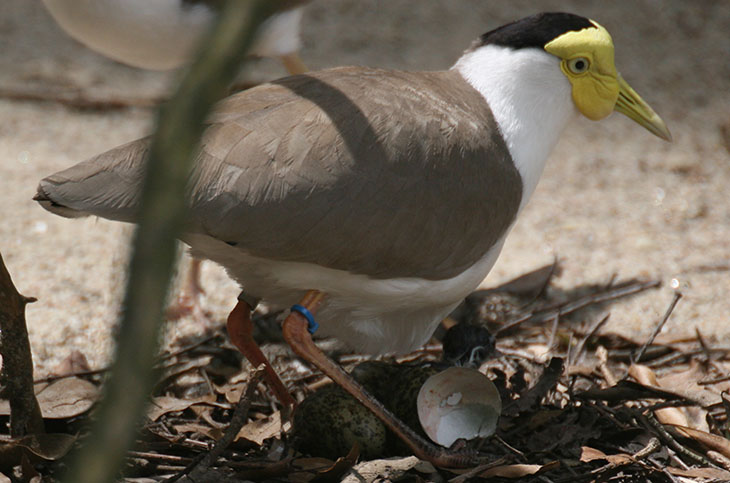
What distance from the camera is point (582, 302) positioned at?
332cm

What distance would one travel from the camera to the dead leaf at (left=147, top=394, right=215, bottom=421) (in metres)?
2.56

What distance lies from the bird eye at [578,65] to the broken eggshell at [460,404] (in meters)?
0.99

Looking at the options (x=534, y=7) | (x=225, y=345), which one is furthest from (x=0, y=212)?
(x=534, y=7)

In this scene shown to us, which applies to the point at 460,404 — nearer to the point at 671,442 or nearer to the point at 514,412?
the point at 514,412

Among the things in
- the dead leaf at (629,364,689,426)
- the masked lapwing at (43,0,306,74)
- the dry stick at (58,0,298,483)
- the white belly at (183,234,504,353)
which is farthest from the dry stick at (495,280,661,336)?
the dry stick at (58,0,298,483)

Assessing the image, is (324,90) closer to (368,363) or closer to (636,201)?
(368,363)

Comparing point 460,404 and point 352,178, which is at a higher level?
point 352,178

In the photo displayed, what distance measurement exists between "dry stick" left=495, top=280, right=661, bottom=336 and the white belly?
50cm

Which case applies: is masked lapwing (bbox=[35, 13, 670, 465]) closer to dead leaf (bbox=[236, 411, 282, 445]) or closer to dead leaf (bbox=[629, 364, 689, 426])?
dead leaf (bbox=[236, 411, 282, 445])

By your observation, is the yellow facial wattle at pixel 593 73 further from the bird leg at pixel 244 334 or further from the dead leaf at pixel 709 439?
the bird leg at pixel 244 334

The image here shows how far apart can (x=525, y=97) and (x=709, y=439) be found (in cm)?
110

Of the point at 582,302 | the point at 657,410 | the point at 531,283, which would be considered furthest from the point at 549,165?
the point at 657,410

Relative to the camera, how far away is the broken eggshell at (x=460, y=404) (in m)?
2.49

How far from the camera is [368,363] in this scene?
9.09 ft
